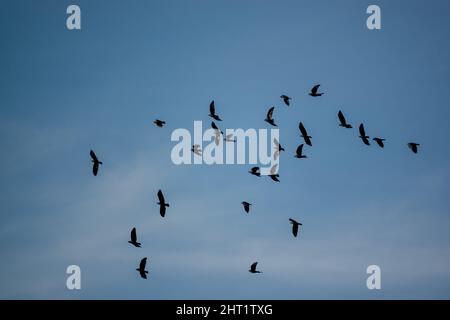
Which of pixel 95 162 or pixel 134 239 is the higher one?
pixel 95 162

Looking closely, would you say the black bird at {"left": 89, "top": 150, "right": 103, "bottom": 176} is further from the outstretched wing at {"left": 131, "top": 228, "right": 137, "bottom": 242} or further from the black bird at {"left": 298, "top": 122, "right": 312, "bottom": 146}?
the black bird at {"left": 298, "top": 122, "right": 312, "bottom": 146}

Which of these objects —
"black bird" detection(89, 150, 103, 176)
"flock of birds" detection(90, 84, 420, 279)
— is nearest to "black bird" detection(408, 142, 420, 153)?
"flock of birds" detection(90, 84, 420, 279)

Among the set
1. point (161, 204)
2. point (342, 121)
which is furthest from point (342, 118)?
point (161, 204)

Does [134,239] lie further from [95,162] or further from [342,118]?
[342,118]

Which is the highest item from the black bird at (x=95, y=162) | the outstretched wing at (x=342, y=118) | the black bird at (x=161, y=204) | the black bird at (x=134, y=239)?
the outstretched wing at (x=342, y=118)

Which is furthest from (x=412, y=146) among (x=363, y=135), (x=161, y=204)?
(x=161, y=204)

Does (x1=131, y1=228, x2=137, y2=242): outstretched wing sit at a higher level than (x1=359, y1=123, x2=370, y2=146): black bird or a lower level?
lower

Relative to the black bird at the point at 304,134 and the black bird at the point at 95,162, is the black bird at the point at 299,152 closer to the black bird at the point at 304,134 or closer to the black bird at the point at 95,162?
the black bird at the point at 304,134

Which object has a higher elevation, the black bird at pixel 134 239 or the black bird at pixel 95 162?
the black bird at pixel 95 162

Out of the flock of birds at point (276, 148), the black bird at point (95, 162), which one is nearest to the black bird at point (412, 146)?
the flock of birds at point (276, 148)

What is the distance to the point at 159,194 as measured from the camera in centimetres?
5266

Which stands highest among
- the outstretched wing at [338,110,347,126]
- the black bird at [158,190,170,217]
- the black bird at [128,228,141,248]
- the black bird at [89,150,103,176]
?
the outstretched wing at [338,110,347,126]

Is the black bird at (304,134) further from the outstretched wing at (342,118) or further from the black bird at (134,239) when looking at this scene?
the black bird at (134,239)
